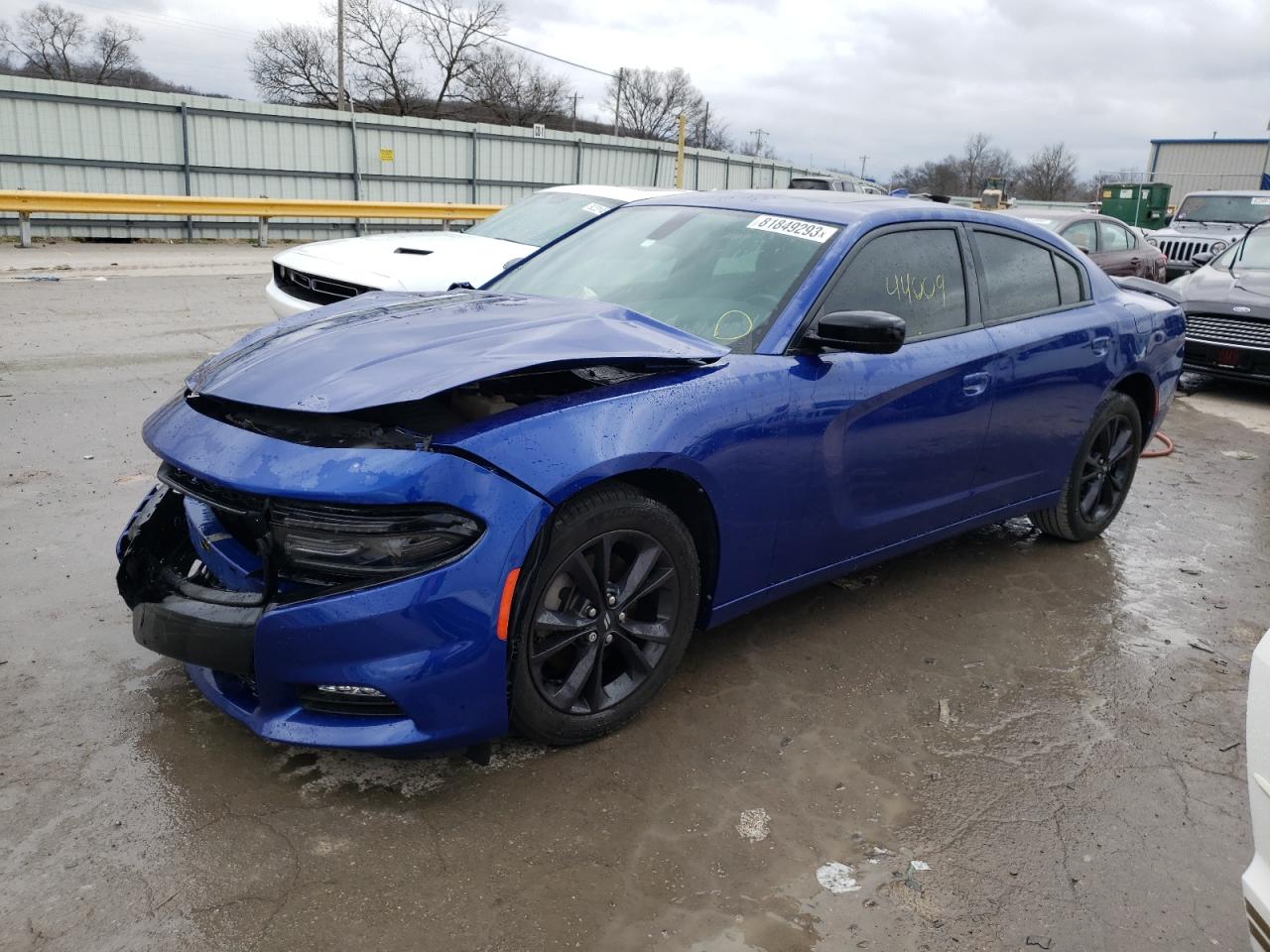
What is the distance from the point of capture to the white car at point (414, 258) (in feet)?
22.1

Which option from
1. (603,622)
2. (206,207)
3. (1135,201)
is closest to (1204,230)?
(1135,201)

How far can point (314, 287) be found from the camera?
708 centimetres

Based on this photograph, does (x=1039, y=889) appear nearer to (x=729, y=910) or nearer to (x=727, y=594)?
(x=729, y=910)

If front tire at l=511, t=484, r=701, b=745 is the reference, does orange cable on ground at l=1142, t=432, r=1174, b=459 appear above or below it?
below

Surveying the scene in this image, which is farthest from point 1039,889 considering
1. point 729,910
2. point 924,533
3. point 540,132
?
point 540,132

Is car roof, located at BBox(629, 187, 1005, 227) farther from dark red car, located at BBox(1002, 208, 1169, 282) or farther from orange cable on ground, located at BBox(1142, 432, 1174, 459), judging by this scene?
dark red car, located at BBox(1002, 208, 1169, 282)

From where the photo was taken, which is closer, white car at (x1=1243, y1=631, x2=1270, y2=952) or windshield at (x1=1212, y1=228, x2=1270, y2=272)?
white car at (x1=1243, y1=631, x2=1270, y2=952)

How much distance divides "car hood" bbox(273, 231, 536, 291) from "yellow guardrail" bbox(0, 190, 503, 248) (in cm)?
1036

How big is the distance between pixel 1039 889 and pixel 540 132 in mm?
24812

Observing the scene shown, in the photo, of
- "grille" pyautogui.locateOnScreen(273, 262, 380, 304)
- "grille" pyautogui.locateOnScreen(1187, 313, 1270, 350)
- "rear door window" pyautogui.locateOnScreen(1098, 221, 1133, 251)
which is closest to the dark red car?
"rear door window" pyautogui.locateOnScreen(1098, 221, 1133, 251)

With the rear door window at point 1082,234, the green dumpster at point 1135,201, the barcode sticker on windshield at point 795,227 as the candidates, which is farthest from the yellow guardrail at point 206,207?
the green dumpster at point 1135,201

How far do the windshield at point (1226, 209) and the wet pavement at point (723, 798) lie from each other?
15226mm

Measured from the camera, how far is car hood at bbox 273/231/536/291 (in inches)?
262

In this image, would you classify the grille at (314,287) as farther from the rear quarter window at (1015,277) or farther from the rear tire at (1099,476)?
the rear tire at (1099,476)
